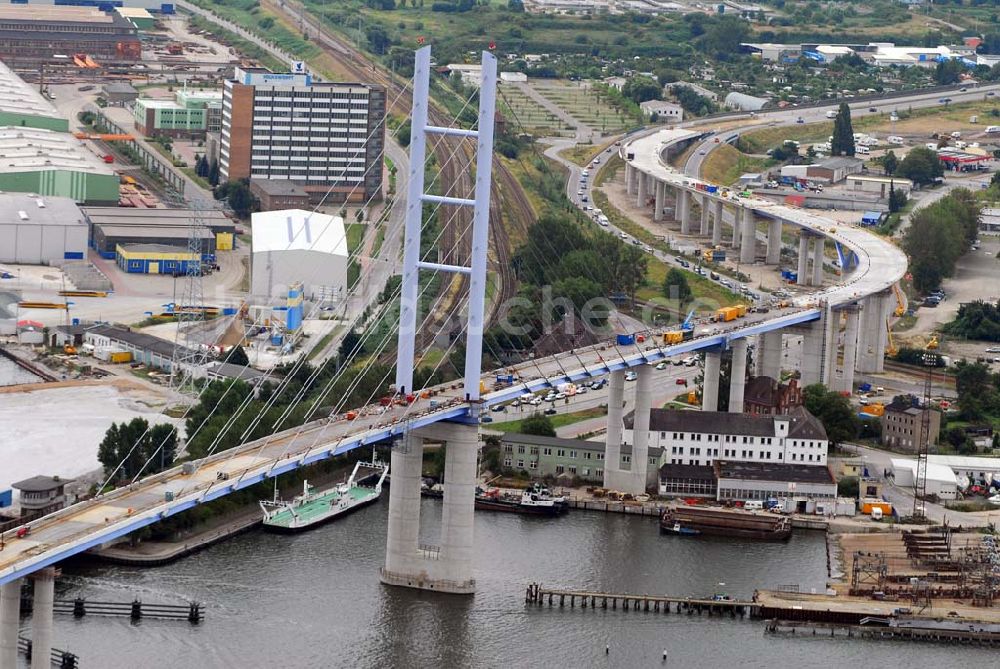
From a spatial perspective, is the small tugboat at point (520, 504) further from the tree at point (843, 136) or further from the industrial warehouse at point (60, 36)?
the industrial warehouse at point (60, 36)

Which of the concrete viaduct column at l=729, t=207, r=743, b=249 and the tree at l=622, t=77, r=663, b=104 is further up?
the tree at l=622, t=77, r=663, b=104

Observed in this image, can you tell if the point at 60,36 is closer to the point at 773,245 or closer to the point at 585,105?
the point at 585,105

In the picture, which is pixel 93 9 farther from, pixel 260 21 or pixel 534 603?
pixel 534 603

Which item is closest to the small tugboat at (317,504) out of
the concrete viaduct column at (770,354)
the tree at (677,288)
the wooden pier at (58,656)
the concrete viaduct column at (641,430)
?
the concrete viaduct column at (641,430)

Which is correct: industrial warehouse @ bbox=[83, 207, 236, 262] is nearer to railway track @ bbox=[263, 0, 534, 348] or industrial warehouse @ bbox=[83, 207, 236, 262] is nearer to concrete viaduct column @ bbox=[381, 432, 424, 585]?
railway track @ bbox=[263, 0, 534, 348]

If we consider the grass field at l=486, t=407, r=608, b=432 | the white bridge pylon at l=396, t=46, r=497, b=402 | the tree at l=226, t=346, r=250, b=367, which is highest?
the white bridge pylon at l=396, t=46, r=497, b=402

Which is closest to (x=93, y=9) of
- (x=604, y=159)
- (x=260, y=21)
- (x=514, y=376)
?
(x=260, y=21)

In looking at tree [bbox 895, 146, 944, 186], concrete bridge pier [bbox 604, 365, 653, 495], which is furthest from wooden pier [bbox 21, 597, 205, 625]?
tree [bbox 895, 146, 944, 186]

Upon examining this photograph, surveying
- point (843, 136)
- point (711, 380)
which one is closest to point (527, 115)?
point (843, 136)

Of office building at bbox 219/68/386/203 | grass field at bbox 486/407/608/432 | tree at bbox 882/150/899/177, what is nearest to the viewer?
grass field at bbox 486/407/608/432

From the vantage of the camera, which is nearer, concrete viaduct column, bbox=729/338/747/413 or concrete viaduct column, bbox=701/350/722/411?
concrete viaduct column, bbox=729/338/747/413
